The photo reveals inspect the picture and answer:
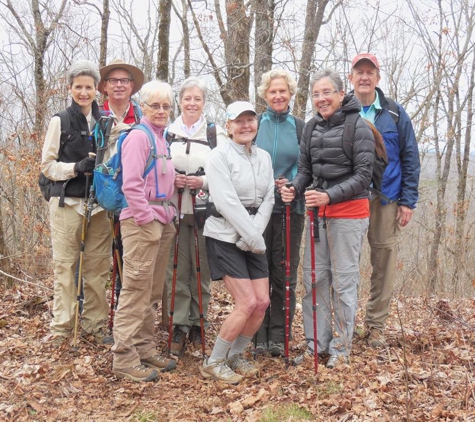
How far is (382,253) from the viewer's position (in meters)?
5.41

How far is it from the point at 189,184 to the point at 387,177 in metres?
2.08

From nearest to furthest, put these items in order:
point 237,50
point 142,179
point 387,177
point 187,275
A: point 142,179, point 387,177, point 187,275, point 237,50

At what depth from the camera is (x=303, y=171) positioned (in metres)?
4.98

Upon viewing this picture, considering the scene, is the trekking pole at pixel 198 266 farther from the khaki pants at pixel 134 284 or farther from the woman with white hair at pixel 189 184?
the khaki pants at pixel 134 284

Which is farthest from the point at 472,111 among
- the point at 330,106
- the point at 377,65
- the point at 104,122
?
the point at 104,122

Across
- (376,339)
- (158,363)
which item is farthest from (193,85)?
(376,339)

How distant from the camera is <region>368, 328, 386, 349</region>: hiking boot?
17.7 feet

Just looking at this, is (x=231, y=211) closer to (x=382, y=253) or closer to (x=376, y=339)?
(x=382, y=253)

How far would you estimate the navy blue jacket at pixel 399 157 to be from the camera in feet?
17.2

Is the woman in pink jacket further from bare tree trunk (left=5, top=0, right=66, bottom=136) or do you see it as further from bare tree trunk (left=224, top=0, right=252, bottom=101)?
bare tree trunk (left=5, top=0, right=66, bottom=136)

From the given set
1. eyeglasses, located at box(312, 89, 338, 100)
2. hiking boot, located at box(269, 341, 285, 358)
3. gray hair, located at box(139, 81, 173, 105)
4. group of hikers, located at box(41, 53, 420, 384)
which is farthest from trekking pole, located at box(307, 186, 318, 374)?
gray hair, located at box(139, 81, 173, 105)

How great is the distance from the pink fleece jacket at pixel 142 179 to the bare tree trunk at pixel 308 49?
242 inches

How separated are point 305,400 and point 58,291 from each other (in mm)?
2830

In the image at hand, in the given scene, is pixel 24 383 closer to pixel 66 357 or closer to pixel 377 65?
pixel 66 357
